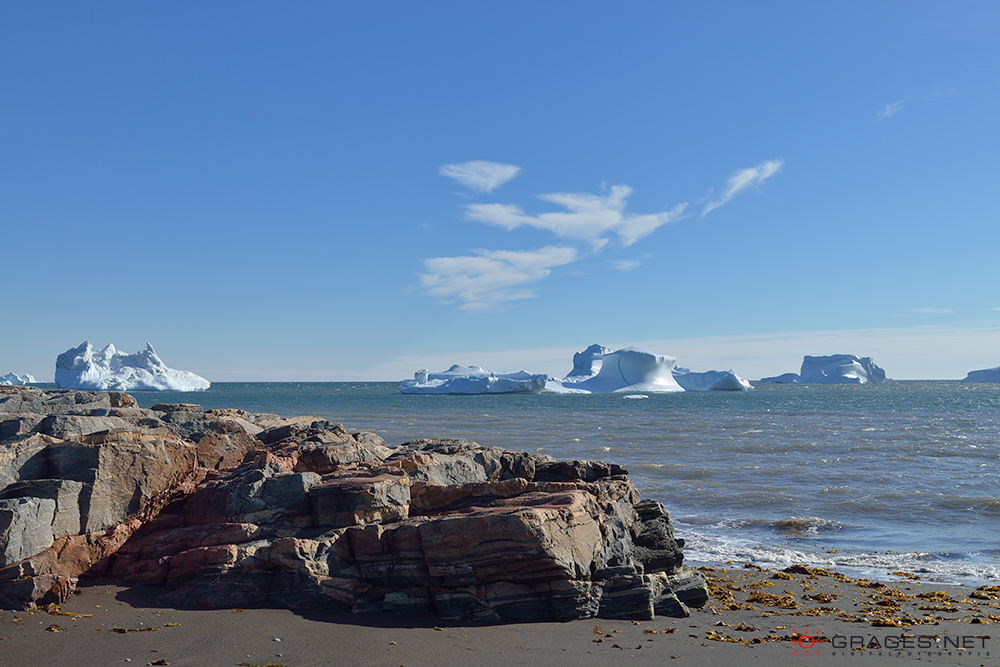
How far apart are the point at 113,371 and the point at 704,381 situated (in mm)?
64603

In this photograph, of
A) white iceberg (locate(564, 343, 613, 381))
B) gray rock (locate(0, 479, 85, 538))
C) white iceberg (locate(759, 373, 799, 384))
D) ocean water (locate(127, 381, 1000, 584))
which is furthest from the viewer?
white iceberg (locate(759, 373, 799, 384))

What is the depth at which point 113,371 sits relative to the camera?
2896 inches

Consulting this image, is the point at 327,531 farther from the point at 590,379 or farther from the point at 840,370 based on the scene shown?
the point at 840,370

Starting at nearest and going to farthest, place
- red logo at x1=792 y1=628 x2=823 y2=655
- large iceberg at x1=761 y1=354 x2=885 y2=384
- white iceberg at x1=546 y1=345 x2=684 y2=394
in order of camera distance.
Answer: red logo at x1=792 y1=628 x2=823 y2=655
white iceberg at x1=546 y1=345 x2=684 y2=394
large iceberg at x1=761 y1=354 x2=885 y2=384

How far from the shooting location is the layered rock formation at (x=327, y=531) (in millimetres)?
5207

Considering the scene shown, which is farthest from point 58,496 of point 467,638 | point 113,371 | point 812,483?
point 113,371

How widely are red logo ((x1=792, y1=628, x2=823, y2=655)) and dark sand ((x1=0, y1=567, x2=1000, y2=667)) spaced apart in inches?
0.4

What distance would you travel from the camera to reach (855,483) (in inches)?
527

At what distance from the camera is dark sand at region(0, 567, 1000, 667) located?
14.3ft

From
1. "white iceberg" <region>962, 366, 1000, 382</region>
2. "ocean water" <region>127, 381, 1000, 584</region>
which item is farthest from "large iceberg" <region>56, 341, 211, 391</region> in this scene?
"white iceberg" <region>962, 366, 1000, 382</region>

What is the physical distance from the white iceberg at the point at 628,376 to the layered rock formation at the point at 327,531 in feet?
175

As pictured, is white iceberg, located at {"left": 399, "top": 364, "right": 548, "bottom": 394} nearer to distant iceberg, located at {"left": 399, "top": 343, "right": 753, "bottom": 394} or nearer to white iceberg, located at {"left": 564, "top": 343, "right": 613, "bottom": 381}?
distant iceberg, located at {"left": 399, "top": 343, "right": 753, "bottom": 394}

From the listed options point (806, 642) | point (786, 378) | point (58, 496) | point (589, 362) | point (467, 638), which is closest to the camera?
point (467, 638)

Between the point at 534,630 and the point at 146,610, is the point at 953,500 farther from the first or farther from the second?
the point at 146,610
